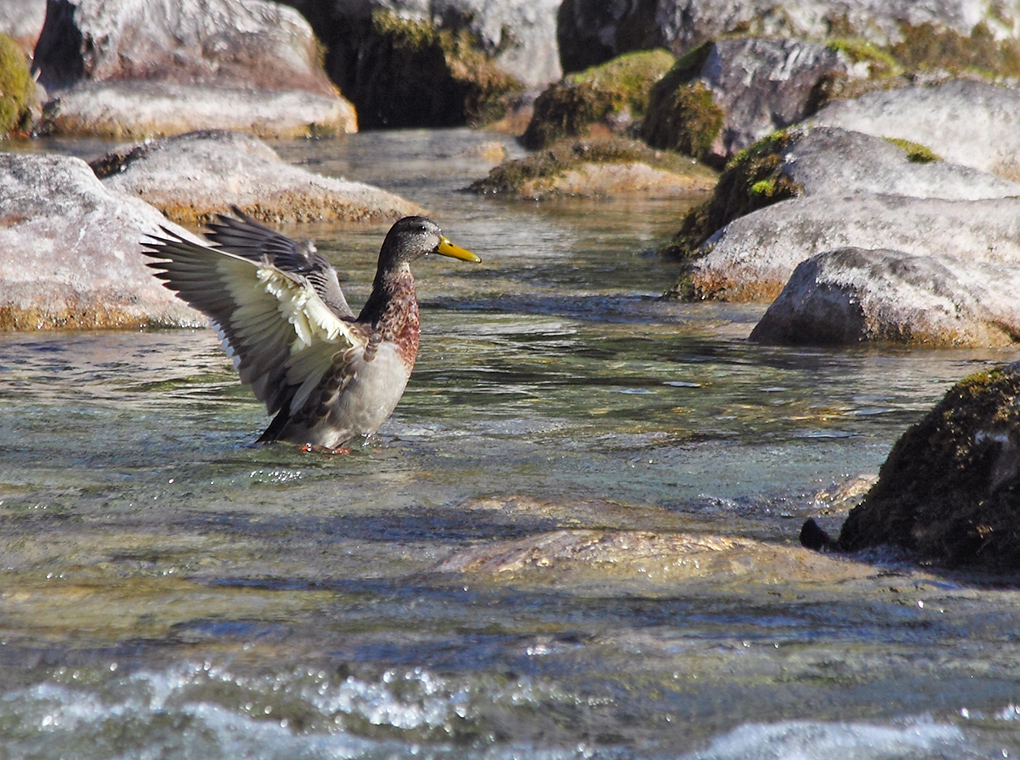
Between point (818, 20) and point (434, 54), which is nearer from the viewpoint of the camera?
point (818, 20)

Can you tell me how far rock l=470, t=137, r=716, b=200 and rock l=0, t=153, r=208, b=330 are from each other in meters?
9.07

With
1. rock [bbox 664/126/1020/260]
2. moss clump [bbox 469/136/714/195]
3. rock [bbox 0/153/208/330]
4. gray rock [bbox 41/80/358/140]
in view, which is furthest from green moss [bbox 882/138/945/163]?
gray rock [bbox 41/80/358/140]

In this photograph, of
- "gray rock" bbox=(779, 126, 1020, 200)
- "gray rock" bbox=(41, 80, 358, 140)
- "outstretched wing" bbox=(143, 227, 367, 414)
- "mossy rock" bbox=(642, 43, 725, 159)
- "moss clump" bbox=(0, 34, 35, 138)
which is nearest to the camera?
"outstretched wing" bbox=(143, 227, 367, 414)

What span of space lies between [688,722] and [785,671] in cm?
32

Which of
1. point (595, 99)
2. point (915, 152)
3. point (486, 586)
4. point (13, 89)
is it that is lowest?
point (486, 586)

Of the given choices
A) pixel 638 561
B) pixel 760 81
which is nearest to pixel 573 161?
pixel 760 81

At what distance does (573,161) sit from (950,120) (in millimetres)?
6385

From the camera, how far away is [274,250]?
6836 millimetres

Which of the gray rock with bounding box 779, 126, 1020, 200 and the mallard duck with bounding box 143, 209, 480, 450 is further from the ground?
the gray rock with bounding box 779, 126, 1020, 200

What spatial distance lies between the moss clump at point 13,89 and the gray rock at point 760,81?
1268cm

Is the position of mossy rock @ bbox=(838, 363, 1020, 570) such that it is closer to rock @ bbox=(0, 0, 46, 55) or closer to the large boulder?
the large boulder

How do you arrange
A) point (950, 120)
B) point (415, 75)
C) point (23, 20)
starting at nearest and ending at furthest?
1. point (950, 120)
2. point (23, 20)
3. point (415, 75)

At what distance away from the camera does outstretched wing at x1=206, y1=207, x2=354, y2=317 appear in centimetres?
663

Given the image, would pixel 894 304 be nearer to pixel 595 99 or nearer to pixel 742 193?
pixel 742 193
